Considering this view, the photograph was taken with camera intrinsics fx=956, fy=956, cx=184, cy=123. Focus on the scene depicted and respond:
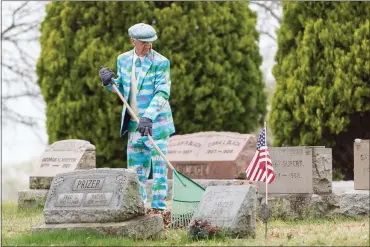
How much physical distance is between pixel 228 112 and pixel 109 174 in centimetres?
778

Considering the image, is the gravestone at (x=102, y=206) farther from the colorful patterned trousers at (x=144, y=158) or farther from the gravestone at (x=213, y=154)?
the gravestone at (x=213, y=154)

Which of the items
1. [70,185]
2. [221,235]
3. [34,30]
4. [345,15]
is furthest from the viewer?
[34,30]

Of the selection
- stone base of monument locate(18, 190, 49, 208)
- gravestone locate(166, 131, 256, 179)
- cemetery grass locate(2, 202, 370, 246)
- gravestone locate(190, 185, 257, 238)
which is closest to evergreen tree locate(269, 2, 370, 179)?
gravestone locate(166, 131, 256, 179)

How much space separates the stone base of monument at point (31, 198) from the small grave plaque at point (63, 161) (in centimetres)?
29

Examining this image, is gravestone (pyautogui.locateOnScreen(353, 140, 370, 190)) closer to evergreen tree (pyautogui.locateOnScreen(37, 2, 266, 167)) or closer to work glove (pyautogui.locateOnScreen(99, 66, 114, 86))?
work glove (pyautogui.locateOnScreen(99, 66, 114, 86))

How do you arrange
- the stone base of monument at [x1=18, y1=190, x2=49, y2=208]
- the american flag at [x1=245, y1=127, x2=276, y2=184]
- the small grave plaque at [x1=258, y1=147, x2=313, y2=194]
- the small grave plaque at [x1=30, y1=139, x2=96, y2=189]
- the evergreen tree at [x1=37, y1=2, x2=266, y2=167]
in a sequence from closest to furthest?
the american flag at [x1=245, y1=127, x2=276, y2=184] < the small grave plaque at [x1=258, y1=147, x2=313, y2=194] < the stone base of monument at [x1=18, y1=190, x2=49, y2=208] < the small grave plaque at [x1=30, y1=139, x2=96, y2=189] < the evergreen tree at [x1=37, y1=2, x2=266, y2=167]

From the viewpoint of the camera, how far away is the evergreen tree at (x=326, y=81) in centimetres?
1606

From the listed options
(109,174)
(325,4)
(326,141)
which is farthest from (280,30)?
(109,174)

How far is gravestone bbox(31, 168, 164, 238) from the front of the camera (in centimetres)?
966

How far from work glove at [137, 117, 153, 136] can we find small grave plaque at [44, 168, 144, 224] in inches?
22.7

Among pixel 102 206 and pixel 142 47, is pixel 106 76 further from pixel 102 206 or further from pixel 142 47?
pixel 102 206

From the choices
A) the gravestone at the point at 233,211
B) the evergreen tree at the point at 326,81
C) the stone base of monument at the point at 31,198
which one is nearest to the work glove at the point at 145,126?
the gravestone at the point at 233,211

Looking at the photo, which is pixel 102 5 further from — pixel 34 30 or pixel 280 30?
pixel 34 30

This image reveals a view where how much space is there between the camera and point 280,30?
1717 centimetres
